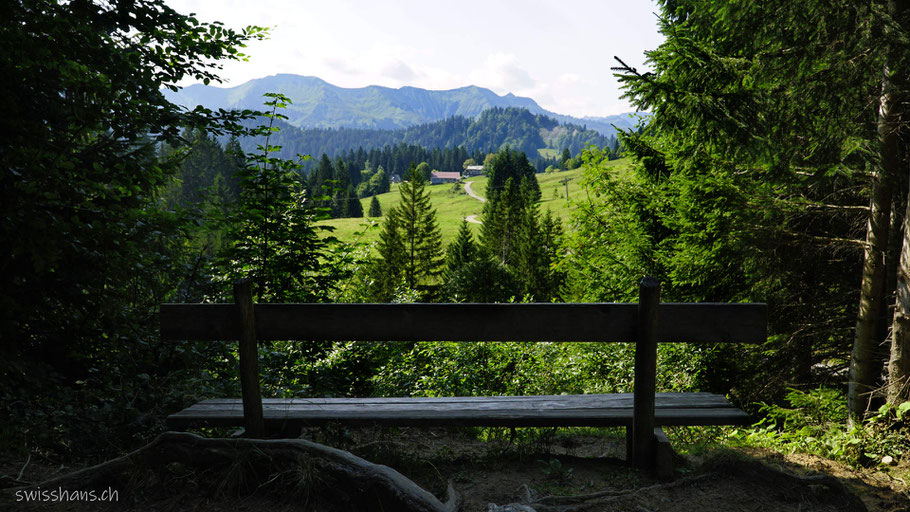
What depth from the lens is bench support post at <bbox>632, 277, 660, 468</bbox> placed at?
3.25m

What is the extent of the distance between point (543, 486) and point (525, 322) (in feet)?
3.51

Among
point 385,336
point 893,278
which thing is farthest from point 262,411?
point 893,278

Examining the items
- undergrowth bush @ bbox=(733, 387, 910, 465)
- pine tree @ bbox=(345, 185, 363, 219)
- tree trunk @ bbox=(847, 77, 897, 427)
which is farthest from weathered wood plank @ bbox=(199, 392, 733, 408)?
pine tree @ bbox=(345, 185, 363, 219)

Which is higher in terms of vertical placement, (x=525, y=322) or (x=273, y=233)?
(x=273, y=233)

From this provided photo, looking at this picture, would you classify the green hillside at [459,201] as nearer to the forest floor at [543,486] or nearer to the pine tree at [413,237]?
the pine tree at [413,237]

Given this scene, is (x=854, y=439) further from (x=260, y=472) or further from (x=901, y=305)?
(x=260, y=472)

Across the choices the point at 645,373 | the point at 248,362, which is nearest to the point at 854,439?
the point at 645,373

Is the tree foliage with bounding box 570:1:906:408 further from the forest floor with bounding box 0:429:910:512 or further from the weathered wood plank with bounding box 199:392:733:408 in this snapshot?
the forest floor with bounding box 0:429:910:512

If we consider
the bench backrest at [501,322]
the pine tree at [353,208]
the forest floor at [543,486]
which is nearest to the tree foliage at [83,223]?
the forest floor at [543,486]

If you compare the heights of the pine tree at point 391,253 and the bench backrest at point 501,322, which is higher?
the bench backrest at point 501,322

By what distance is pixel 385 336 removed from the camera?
3.34 metres

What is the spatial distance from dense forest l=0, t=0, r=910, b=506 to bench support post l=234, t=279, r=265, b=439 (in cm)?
48

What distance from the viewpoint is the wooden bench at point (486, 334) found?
10.8 feet

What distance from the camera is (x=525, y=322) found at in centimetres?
330
